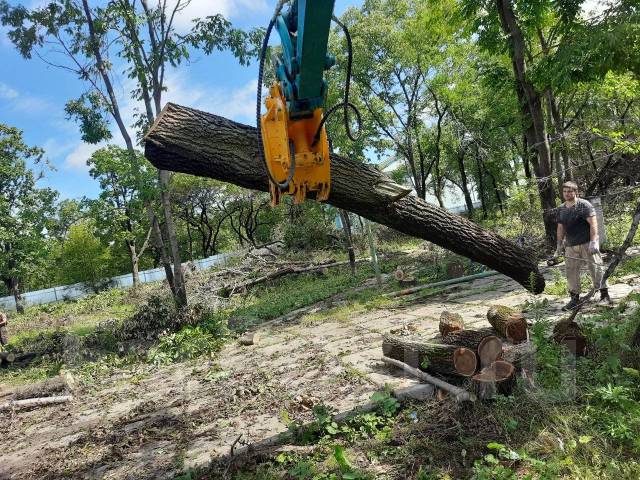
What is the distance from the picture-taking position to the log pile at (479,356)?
3593 millimetres

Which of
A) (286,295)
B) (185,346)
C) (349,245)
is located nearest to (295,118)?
(185,346)

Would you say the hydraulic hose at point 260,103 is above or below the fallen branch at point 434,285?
above

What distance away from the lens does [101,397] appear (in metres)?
5.98

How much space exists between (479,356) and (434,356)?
0.46m

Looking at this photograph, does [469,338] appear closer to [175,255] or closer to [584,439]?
[584,439]

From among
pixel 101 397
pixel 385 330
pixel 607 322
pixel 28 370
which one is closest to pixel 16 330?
pixel 28 370

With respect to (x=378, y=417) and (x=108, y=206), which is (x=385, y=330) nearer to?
(x=378, y=417)

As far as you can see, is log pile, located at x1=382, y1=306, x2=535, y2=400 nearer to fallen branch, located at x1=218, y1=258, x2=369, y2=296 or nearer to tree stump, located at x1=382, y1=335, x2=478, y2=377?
tree stump, located at x1=382, y1=335, x2=478, y2=377

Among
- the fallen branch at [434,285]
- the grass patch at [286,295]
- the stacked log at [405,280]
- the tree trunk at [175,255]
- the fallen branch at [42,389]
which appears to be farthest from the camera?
the stacked log at [405,280]

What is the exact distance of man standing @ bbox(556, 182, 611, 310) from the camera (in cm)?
553

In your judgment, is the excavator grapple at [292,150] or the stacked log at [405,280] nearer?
the excavator grapple at [292,150]

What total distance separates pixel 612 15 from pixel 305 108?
720cm

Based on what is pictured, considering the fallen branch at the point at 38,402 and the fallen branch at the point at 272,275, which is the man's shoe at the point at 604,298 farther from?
the fallen branch at the point at 272,275

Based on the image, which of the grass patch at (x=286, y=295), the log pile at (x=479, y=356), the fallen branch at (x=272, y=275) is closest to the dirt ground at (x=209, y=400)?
the log pile at (x=479, y=356)
